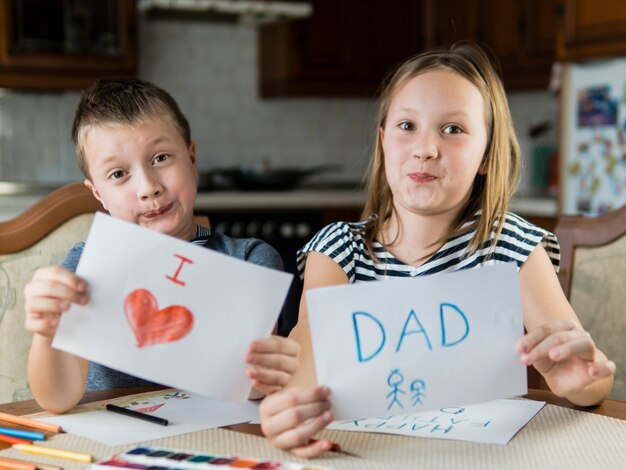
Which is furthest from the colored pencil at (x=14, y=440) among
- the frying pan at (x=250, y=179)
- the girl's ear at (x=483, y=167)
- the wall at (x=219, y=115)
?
the wall at (x=219, y=115)

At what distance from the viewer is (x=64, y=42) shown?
3.28 m

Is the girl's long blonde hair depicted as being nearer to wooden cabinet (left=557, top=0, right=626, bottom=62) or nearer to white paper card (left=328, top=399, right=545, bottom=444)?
white paper card (left=328, top=399, right=545, bottom=444)

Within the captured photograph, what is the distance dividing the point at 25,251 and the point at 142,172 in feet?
1.39

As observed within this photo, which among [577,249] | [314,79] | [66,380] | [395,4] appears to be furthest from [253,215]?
[66,380]

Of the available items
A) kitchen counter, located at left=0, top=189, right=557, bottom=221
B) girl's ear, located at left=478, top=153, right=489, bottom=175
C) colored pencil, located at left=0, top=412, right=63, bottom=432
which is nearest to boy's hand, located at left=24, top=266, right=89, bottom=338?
colored pencil, located at left=0, top=412, right=63, bottom=432

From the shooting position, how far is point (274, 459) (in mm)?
816

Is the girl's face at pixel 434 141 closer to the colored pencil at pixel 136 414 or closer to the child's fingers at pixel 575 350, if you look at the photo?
the child's fingers at pixel 575 350

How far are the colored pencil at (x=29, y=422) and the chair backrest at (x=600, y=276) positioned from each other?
3.29 ft

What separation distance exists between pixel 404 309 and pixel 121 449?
321 millimetres

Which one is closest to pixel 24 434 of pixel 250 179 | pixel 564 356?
pixel 564 356

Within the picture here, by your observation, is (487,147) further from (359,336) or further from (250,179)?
(250,179)

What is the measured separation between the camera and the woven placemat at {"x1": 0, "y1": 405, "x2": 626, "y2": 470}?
2.62 feet

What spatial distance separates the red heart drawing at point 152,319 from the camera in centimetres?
84

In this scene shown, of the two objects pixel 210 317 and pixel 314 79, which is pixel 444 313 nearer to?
pixel 210 317
